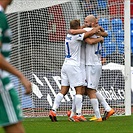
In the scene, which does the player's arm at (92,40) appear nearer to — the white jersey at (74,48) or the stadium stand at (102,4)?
the white jersey at (74,48)

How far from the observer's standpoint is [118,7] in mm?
15562

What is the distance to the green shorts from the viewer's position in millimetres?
5918

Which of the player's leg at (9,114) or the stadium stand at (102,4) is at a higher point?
the stadium stand at (102,4)

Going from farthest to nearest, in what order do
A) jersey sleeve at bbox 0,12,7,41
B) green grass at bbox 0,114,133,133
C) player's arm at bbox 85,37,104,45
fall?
player's arm at bbox 85,37,104,45 < green grass at bbox 0,114,133,133 < jersey sleeve at bbox 0,12,7,41

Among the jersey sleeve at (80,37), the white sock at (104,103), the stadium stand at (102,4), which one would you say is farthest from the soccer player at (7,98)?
the stadium stand at (102,4)

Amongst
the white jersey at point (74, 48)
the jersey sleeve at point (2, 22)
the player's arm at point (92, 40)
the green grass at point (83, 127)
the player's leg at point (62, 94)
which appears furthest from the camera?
the player's leg at point (62, 94)

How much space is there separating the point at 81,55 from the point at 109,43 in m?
2.21

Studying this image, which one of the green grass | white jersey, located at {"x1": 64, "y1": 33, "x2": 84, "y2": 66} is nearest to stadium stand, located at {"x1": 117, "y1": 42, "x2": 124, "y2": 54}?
white jersey, located at {"x1": 64, "y1": 33, "x2": 84, "y2": 66}

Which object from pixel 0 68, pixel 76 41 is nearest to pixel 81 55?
pixel 76 41

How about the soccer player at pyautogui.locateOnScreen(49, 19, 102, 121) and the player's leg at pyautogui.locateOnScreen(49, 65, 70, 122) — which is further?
the player's leg at pyautogui.locateOnScreen(49, 65, 70, 122)

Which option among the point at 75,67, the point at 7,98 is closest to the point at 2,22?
the point at 7,98

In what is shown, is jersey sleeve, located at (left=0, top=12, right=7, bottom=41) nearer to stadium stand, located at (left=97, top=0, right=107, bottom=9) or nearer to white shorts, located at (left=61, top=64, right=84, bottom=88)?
white shorts, located at (left=61, top=64, right=84, bottom=88)

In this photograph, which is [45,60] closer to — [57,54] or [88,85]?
[57,54]

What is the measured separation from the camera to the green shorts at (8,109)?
233 inches
